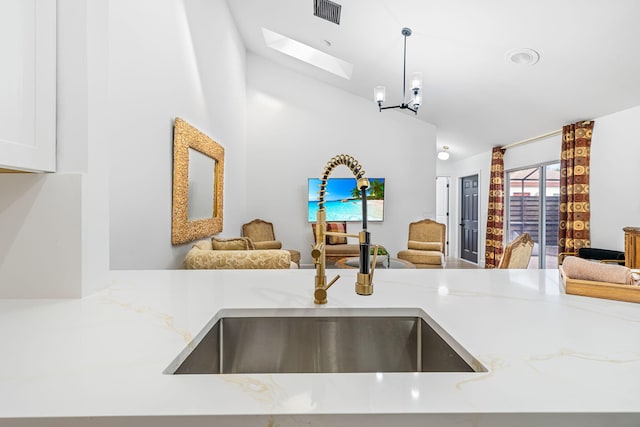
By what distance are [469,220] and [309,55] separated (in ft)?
15.1

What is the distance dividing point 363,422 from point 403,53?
425 cm

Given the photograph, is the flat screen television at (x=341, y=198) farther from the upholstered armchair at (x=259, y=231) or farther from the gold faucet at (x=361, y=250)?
the gold faucet at (x=361, y=250)

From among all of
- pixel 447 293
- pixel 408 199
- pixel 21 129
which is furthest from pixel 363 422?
pixel 408 199

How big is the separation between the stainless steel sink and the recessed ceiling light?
11.0 feet

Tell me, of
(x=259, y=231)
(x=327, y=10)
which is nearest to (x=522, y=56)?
(x=327, y=10)

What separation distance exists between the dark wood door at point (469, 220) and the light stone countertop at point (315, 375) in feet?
20.9

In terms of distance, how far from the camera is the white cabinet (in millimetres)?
799

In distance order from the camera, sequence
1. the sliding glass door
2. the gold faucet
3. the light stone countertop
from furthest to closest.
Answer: the sliding glass door → the gold faucet → the light stone countertop

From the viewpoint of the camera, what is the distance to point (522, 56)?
10.8 ft

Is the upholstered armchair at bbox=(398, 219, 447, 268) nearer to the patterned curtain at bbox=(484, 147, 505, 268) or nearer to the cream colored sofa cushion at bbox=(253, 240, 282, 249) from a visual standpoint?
the patterned curtain at bbox=(484, 147, 505, 268)

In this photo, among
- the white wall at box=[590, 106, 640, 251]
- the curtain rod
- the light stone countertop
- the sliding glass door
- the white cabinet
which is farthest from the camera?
the sliding glass door

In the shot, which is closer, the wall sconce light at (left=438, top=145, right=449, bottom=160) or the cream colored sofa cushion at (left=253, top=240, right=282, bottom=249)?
the cream colored sofa cushion at (left=253, top=240, right=282, bottom=249)

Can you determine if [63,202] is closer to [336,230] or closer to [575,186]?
[336,230]

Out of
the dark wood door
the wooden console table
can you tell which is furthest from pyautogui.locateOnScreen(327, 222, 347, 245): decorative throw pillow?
the wooden console table
